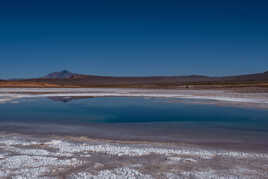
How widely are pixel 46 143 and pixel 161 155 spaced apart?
3.17 meters

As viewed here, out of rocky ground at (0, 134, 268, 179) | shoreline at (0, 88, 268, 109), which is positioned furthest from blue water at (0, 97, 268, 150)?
shoreline at (0, 88, 268, 109)

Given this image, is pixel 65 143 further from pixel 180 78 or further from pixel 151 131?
pixel 180 78

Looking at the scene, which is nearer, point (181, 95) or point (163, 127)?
point (163, 127)

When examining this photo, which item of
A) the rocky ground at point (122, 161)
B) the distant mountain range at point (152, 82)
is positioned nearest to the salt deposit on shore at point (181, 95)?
the rocky ground at point (122, 161)

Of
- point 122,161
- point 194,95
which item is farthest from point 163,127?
point 194,95

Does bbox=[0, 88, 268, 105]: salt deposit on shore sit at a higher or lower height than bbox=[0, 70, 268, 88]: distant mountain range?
lower

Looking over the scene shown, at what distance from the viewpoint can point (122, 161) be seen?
6285 mm

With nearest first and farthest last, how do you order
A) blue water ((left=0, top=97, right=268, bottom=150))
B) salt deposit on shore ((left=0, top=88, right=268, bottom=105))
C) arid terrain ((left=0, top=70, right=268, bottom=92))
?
blue water ((left=0, top=97, right=268, bottom=150))
salt deposit on shore ((left=0, top=88, right=268, bottom=105))
arid terrain ((left=0, top=70, right=268, bottom=92))

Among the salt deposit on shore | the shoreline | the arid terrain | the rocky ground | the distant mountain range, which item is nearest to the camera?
the rocky ground

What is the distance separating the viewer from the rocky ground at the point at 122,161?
555 cm

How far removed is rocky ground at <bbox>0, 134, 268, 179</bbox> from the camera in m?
5.55

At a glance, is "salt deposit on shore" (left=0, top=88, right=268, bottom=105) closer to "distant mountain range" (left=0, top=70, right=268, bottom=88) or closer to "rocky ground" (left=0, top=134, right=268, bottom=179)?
"rocky ground" (left=0, top=134, right=268, bottom=179)

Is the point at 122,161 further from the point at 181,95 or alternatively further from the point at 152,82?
the point at 152,82

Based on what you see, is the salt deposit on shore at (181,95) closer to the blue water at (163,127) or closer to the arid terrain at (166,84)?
the arid terrain at (166,84)
